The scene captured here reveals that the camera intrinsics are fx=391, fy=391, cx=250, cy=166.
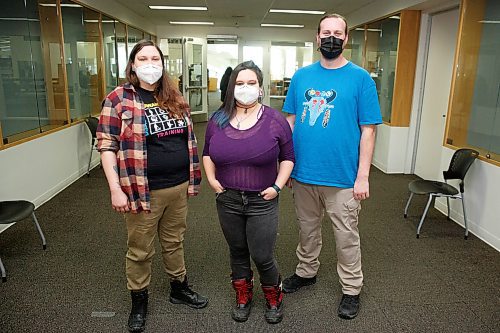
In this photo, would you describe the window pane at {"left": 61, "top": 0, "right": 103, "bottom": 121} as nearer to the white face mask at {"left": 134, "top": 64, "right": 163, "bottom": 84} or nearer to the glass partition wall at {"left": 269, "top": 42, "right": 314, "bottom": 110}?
the white face mask at {"left": 134, "top": 64, "right": 163, "bottom": 84}

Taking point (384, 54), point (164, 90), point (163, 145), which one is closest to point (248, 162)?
point (163, 145)

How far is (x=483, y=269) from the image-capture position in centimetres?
288

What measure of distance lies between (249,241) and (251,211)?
0.17 meters

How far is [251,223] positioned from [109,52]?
18.4 ft

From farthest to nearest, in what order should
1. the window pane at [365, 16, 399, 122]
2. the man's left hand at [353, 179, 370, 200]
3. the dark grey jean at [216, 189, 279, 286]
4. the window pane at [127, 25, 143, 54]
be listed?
the window pane at [127, 25, 143, 54] < the window pane at [365, 16, 399, 122] < the man's left hand at [353, 179, 370, 200] < the dark grey jean at [216, 189, 279, 286]

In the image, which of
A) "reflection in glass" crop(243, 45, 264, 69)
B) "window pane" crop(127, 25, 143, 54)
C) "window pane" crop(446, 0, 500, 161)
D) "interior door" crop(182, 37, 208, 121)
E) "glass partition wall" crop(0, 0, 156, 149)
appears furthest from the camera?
"reflection in glass" crop(243, 45, 264, 69)

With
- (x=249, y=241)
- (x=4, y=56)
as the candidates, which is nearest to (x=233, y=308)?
(x=249, y=241)

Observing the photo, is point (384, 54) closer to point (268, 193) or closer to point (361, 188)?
point (361, 188)

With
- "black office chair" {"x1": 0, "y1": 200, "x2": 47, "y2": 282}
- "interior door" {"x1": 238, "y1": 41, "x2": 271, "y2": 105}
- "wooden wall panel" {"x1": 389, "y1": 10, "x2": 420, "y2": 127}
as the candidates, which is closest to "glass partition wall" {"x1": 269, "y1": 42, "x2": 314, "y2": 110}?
"interior door" {"x1": 238, "y1": 41, "x2": 271, "y2": 105}

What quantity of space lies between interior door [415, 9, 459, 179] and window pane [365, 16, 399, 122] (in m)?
0.49

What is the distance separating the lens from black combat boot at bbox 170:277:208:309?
7.76ft

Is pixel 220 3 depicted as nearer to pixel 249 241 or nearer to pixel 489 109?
pixel 489 109

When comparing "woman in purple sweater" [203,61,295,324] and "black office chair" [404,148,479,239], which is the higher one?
"woman in purple sweater" [203,61,295,324]

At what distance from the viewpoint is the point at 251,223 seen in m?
2.00
